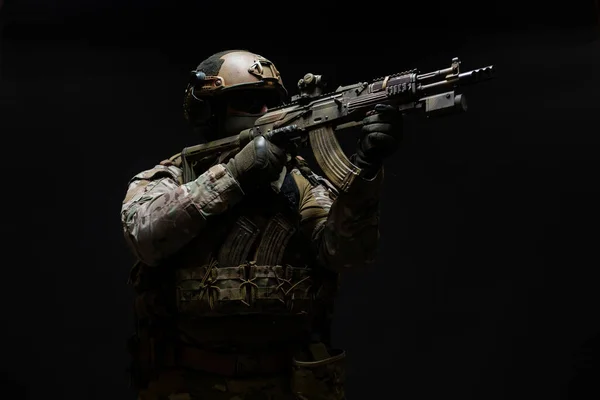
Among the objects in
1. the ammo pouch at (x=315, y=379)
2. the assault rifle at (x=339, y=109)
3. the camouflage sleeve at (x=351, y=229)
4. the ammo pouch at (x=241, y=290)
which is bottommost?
the ammo pouch at (x=315, y=379)

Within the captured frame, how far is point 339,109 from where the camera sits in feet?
6.22

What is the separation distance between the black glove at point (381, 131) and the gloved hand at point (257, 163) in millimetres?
222

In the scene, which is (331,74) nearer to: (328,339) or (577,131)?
(577,131)

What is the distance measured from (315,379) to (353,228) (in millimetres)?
398

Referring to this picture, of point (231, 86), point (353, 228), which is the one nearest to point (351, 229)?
point (353, 228)

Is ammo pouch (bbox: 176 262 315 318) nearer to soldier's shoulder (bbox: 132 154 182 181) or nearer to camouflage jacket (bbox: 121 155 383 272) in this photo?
camouflage jacket (bbox: 121 155 383 272)

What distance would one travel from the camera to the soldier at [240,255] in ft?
6.33

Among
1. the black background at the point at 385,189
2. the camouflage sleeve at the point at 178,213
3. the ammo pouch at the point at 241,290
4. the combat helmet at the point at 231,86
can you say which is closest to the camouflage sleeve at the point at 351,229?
the ammo pouch at the point at 241,290

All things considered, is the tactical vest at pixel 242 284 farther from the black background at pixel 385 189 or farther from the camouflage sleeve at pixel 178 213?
the black background at pixel 385 189

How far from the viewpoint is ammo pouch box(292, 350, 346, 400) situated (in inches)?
79.2

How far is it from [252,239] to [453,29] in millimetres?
1171

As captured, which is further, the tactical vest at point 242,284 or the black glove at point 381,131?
the tactical vest at point 242,284

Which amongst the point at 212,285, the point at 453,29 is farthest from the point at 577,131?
the point at 212,285

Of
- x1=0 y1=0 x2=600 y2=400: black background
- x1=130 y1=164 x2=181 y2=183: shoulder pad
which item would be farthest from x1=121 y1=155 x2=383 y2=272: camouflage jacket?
x1=0 y1=0 x2=600 y2=400: black background
